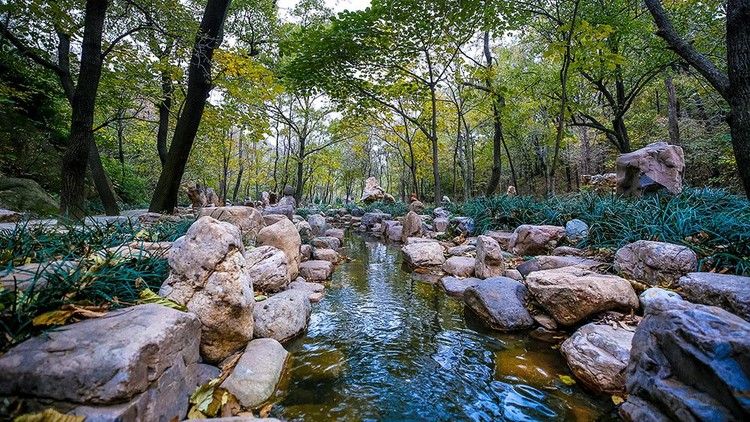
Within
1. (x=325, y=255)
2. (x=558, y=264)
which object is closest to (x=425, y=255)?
(x=325, y=255)

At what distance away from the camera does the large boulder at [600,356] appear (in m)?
2.24

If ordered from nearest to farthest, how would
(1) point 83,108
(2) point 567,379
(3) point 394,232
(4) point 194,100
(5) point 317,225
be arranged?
1. (2) point 567,379
2. (1) point 83,108
3. (4) point 194,100
4. (5) point 317,225
5. (3) point 394,232

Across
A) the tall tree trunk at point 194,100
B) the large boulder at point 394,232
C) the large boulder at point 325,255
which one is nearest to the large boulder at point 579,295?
the large boulder at point 325,255

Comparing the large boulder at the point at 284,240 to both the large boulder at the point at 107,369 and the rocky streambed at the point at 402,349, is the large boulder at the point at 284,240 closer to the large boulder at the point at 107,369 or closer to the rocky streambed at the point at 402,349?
the rocky streambed at the point at 402,349

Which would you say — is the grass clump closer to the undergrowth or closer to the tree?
the tree

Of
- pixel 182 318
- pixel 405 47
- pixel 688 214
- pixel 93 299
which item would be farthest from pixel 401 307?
pixel 405 47

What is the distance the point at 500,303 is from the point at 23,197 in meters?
12.5

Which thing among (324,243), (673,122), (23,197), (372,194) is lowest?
(324,243)

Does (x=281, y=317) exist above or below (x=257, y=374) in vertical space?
above

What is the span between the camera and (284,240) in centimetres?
500

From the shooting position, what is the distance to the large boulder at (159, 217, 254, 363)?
247 cm

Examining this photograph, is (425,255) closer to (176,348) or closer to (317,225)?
(317,225)

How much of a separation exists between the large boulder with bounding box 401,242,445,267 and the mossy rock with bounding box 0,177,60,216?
951 cm

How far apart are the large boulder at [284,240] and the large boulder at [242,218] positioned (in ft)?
1.03
